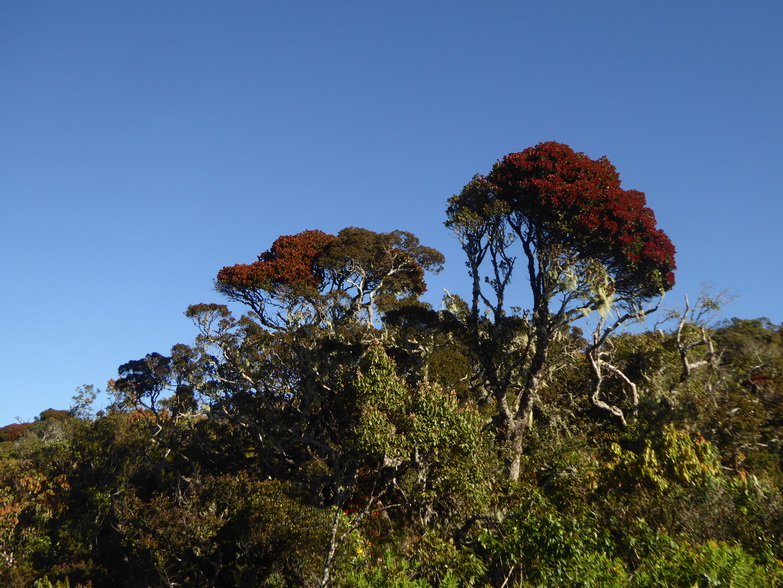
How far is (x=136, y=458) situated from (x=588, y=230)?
725 inches

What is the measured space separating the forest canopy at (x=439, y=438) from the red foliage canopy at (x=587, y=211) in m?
0.08

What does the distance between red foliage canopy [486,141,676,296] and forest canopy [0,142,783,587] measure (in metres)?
0.08

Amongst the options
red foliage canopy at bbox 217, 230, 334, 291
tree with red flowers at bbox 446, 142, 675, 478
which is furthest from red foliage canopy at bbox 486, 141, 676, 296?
red foliage canopy at bbox 217, 230, 334, 291

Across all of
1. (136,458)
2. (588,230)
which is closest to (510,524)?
(588,230)

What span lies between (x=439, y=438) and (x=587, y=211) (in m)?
10.6

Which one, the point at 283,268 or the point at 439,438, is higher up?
the point at 283,268

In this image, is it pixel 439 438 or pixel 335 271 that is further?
pixel 335 271

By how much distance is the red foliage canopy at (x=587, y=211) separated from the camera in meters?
21.6

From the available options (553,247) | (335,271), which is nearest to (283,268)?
(335,271)

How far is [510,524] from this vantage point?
13.1m

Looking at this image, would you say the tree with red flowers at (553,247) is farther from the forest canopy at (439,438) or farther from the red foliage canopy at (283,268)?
the red foliage canopy at (283,268)

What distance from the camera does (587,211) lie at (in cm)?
2156

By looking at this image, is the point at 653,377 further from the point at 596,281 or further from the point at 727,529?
the point at 727,529

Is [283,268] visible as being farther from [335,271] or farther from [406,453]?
[406,453]
